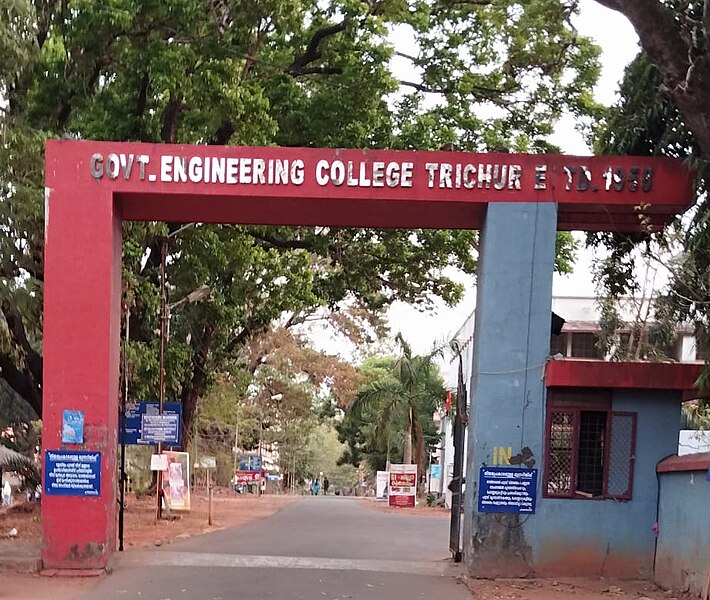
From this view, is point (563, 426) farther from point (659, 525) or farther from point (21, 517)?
point (21, 517)

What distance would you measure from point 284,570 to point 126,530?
5.90 meters

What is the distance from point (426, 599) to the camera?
915 centimetres

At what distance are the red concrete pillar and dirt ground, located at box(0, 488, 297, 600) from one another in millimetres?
624

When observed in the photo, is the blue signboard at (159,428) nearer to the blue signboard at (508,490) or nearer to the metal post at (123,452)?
the metal post at (123,452)

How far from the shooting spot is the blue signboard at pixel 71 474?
10.2 metres

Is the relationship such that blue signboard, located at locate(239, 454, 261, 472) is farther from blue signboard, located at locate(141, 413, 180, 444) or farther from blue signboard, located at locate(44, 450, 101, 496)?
blue signboard, located at locate(44, 450, 101, 496)

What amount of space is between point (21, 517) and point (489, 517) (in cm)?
1127

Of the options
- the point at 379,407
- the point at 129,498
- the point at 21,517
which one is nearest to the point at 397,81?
the point at 21,517

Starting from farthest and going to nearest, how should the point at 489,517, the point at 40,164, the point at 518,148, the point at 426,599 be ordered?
the point at 518,148 < the point at 40,164 < the point at 489,517 < the point at 426,599

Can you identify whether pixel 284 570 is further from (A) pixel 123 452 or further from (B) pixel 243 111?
(B) pixel 243 111

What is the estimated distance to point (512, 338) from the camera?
10.6 meters

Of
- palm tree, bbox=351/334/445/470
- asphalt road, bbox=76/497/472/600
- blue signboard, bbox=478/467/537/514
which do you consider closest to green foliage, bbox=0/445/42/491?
asphalt road, bbox=76/497/472/600

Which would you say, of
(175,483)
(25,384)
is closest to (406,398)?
(175,483)

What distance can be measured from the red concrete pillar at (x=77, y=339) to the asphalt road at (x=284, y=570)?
75cm
